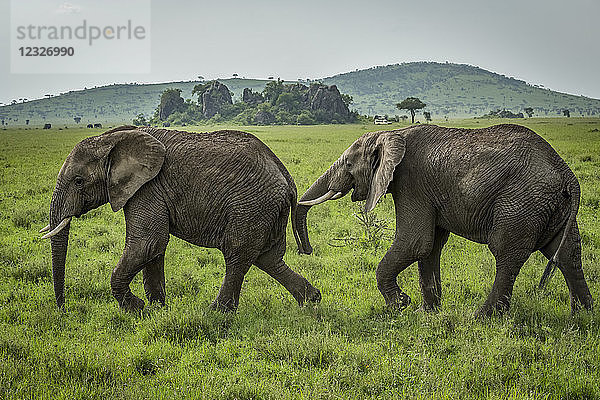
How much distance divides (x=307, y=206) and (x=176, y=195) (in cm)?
171

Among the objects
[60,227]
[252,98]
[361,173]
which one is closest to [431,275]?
[361,173]

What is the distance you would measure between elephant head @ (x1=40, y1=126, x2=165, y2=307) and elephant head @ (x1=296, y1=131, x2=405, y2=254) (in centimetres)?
206

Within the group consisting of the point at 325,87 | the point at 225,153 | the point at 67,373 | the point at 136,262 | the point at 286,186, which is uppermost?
Result: the point at 325,87

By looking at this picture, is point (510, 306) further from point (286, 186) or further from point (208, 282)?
point (208, 282)

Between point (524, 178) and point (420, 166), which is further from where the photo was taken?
point (420, 166)

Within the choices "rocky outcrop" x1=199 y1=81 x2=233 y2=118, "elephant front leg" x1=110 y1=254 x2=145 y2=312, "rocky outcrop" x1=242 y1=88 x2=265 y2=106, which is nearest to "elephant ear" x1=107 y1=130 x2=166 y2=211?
"elephant front leg" x1=110 y1=254 x2=145 y2=312

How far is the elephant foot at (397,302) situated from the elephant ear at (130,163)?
3.35 meters

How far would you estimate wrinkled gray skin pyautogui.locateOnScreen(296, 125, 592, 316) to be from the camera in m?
5.86

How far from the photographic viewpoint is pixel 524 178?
586cm

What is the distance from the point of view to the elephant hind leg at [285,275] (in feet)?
22.8

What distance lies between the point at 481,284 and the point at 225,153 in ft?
13.9

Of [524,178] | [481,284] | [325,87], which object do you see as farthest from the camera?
[325,87]

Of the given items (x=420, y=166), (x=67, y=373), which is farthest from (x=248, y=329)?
(x=420, y=166)

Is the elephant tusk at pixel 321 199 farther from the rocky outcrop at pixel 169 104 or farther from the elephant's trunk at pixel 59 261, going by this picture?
the rocky outcrop at pixel 169 104
